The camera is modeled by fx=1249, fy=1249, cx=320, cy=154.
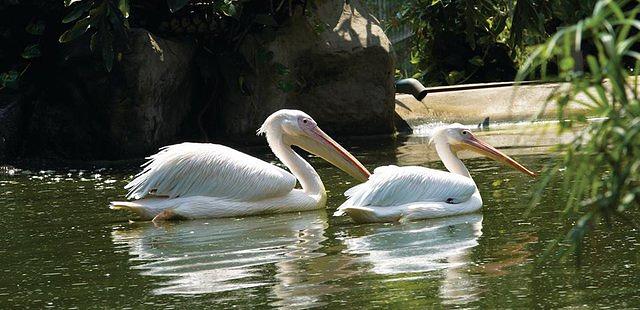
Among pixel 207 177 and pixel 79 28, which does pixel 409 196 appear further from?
pixel 79 28

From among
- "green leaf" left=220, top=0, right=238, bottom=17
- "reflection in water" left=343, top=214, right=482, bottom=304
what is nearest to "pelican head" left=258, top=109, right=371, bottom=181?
"reflection in water" left=343, top=214, right=482, bottom=304

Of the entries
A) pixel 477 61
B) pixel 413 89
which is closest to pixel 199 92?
pixel 413 89

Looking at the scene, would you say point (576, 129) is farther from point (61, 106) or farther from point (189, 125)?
point (61, 106)

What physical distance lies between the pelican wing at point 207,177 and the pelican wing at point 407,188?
0.73 metres

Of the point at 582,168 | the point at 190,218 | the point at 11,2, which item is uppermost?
the point at 11,2

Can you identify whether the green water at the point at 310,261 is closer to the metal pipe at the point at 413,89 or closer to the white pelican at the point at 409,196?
the white pelican at the point at 409,196

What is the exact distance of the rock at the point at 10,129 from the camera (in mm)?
11102

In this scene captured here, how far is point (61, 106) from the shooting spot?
11.3 meters

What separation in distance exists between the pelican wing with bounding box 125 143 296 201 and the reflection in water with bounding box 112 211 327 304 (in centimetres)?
19

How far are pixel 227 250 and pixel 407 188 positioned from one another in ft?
4.33

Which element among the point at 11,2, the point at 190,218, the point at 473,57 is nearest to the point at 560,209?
the point at 190,218

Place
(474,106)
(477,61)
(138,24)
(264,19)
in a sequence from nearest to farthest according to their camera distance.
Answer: (264,19) → (138,24) → (474,106) → (477,61)

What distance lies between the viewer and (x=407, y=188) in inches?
278

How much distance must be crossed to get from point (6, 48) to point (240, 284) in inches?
289
